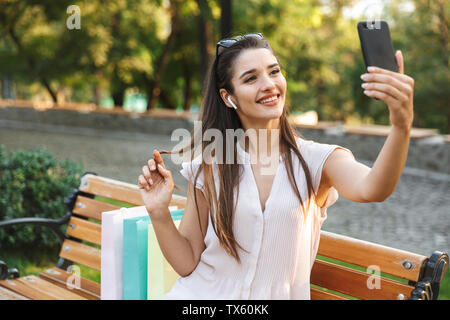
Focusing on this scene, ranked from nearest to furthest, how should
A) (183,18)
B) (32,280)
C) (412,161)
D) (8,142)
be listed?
1. (32,280)
2. (412,161)
3. (8,142)
4. (183,18)

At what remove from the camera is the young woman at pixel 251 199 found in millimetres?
2195

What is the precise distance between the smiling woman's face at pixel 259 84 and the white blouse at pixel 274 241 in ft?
0.75

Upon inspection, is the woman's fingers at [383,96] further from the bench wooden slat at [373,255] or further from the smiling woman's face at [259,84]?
the bench wooden slat at [373,255]

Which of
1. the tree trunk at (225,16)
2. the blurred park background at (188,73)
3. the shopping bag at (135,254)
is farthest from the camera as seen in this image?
the tree trunk at (225,16)

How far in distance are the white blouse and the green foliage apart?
3.11 metres

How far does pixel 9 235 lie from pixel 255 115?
11.1ft

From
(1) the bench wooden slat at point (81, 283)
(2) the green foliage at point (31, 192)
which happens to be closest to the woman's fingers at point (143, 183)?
(1) the bench wooden slat at point (81, 283)

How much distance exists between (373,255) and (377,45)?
1.06m

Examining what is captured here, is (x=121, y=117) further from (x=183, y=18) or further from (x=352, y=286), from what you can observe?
(x=352, y=286)

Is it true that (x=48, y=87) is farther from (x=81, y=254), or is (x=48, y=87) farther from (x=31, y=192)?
(x=81, y=254)

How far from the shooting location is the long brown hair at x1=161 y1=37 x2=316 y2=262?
2248 mm

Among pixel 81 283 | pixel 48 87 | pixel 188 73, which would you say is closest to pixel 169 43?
pixel 188 73

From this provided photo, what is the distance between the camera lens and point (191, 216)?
94.8 inches
